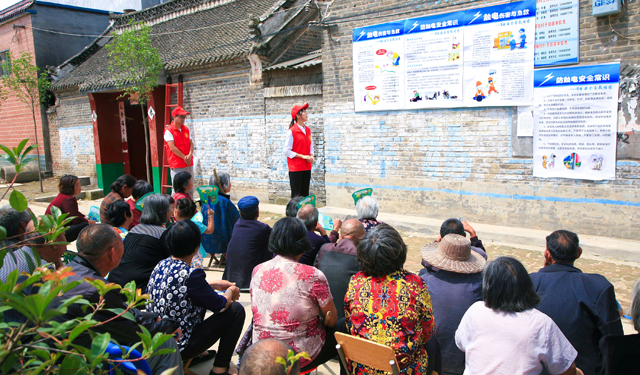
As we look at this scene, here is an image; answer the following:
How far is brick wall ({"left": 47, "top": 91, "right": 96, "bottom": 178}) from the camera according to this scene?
14977mm

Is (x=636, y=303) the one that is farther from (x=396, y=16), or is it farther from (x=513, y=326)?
(x=396, y=16)

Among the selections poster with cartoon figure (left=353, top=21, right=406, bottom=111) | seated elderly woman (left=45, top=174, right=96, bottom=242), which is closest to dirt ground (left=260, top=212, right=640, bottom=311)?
poster with cartoon figure (left=353, top=21, right=406, bottom=111)

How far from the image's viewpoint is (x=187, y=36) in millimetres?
12945

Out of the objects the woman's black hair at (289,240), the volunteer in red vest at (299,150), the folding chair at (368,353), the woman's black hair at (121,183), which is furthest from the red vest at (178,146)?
the folding chair at (368,353)

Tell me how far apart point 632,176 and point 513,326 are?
4809 millimetres

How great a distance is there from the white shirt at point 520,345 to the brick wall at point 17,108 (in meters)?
17.8

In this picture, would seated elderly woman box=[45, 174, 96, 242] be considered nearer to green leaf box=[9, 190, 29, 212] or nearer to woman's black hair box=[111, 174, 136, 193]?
woman's black hair box=[111, 174, 136, 193]

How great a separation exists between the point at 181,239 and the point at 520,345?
7.04ft

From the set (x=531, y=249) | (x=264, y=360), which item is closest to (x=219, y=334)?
(x=264, y=360)

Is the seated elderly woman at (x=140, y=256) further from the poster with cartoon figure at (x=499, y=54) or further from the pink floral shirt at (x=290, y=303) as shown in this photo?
the poster with cartoon figure at (x=499, y=54)

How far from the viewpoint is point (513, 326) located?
216cm

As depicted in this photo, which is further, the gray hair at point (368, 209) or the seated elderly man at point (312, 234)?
the gray hair at point (368, 209)

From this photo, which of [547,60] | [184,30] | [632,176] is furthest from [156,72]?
[632,176]

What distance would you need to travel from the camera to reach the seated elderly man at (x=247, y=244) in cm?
448
